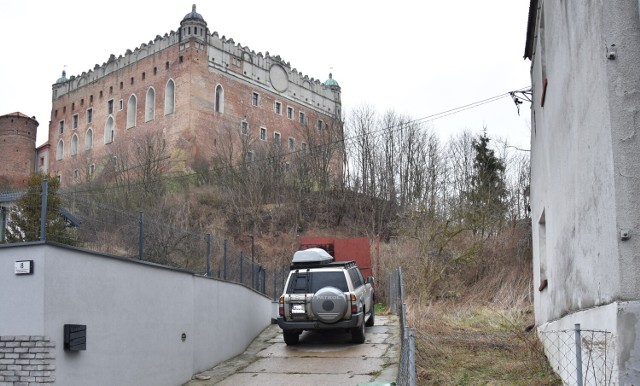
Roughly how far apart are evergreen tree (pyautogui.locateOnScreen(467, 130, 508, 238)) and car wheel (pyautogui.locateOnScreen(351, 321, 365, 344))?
1556 cm

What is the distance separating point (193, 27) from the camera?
6247 cm

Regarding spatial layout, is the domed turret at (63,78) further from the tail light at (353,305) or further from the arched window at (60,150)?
A: the tail light at (353,305)

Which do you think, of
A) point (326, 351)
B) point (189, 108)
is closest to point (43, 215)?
point (326, 351)

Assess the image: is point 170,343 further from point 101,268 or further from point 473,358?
point 473,358

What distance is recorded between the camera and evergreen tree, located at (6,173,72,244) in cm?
967

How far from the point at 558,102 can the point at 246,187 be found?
133 ft

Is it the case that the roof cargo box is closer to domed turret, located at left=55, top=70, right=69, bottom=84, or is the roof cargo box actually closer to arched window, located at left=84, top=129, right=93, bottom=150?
arched window, located at left=84, top=129, right=93, bottom=150

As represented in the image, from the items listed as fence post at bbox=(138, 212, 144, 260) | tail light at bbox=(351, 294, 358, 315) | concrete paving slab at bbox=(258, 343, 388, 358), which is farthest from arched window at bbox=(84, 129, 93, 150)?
fence post at bbox=(138, 212, 144, 260)

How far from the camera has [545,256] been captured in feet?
41.8

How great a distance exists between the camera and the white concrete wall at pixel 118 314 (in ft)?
29.5

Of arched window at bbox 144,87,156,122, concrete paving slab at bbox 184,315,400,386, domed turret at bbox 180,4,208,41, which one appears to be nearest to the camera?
concrete paving slab at bbox 184,315,400,386

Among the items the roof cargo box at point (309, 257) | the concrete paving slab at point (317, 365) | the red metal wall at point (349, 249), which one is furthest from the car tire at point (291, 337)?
the red metal wall at point (349, 249)

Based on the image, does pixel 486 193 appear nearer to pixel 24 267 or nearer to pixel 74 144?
pixel 24 267

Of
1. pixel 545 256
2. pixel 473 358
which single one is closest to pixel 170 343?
pixel 473 358
